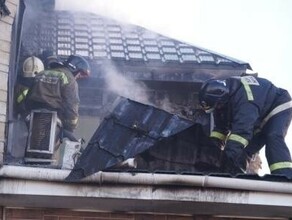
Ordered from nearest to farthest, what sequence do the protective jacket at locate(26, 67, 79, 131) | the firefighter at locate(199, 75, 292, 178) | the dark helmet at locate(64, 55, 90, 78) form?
the firefighter at locate(199, 75, 292, 178), the protective jacket at locate(26, 67, 79, 131), the dark helmet at locate(64, 55, 90, 78)

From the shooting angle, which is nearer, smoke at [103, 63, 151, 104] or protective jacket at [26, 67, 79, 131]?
protective jacket at [26, 67, 79, 131]

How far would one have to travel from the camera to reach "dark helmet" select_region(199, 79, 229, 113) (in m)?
6.57

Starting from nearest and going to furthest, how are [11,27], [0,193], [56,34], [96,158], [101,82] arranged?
[0,193] → [96,158] → [11,27] → [101,82] → [56,34]

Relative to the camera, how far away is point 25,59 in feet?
28.7

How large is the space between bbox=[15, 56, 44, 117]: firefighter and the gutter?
301 cm

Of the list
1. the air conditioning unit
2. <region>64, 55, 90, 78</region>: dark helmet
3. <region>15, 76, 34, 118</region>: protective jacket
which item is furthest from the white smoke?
the air conditioning unit

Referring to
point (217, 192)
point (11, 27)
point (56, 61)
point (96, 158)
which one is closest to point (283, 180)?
point (217, 192)

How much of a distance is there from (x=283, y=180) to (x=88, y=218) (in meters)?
1.61

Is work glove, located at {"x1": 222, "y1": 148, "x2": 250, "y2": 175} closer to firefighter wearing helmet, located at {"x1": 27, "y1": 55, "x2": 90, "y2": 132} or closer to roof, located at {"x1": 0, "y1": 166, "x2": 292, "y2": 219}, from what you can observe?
roof, located at {"x1": 0, "y1": 166, "x2": 292, "y2": 219}

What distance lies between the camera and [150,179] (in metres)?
5.10

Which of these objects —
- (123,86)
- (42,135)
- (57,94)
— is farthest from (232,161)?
(123,86)

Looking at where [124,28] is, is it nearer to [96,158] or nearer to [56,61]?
[56,61]

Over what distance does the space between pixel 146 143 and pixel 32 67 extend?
3203mm

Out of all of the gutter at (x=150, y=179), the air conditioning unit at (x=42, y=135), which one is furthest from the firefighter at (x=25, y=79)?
the gutter at (x=150, y=179)
